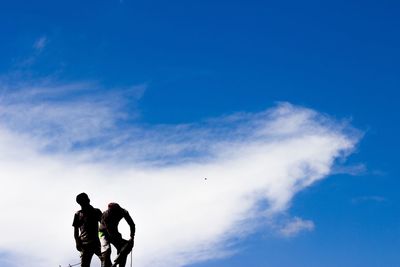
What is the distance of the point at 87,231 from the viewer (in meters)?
15.7

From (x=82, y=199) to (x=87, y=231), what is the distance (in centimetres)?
98

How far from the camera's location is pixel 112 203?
15211 mm

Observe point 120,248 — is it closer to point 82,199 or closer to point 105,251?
point 105,251

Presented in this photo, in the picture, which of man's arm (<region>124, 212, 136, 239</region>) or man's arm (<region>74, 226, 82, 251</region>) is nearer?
man's arm (<region>124, 212, 136, 239</region>)

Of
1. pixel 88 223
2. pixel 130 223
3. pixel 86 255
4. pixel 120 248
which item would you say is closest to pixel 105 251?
pixel 120 248

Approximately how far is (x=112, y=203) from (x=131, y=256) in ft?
5.86

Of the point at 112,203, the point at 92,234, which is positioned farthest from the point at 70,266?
the point at 112,203

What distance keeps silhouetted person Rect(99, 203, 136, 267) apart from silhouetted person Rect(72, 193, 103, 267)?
443 mm

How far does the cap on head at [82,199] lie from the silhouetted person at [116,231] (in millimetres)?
627

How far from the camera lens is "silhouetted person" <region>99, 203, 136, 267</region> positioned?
1516 cm

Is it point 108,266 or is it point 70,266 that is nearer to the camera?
point 108,266

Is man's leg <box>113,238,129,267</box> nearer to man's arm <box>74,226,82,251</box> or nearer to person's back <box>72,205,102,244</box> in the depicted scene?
person's back <box>72,205,102,244</box>

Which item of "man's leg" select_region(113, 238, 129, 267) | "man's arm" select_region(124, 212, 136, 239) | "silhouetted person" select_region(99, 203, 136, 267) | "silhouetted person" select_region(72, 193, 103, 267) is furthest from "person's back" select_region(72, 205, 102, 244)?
"man's arm" select_region(124, 212, 136, 239)

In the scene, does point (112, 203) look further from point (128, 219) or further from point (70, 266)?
point (70, 266)
